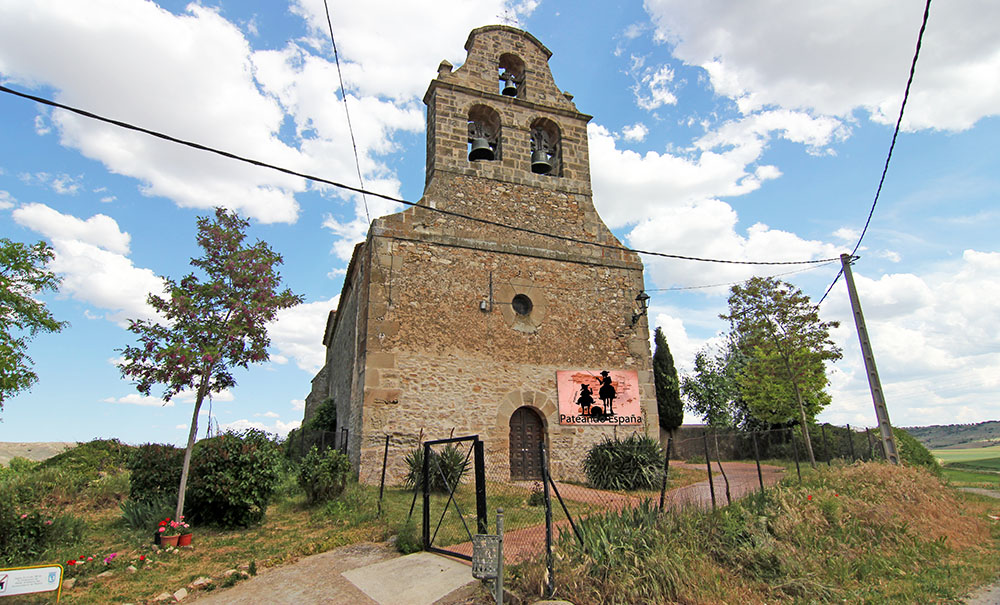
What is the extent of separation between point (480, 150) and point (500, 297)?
13.5 ft

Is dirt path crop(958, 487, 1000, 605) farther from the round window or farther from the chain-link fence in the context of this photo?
the round window

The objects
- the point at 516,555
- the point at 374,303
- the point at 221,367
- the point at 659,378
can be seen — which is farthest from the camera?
the point at 659,378

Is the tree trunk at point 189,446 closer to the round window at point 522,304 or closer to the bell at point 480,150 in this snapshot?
the round window at point 522,304

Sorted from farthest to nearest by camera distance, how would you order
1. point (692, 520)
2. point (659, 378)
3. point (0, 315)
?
1. point (659, 378)
2. point (0, 315)
3. point (692, 520)

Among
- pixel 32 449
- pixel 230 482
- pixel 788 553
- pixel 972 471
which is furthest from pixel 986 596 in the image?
pixel 32 449

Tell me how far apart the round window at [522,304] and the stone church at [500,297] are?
57mm

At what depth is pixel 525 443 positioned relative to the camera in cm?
1245

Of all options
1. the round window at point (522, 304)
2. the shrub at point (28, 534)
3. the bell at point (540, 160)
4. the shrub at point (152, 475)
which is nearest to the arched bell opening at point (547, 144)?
the bell at point (540, 160)

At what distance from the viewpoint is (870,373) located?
35.6 feet

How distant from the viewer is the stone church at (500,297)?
1159cm

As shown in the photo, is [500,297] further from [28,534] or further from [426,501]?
[28,534]

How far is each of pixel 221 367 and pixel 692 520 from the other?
23.9 ft

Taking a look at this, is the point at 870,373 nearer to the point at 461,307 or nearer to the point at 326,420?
the point at 461,307

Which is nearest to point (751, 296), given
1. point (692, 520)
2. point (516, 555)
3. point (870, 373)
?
point (870, 373)
